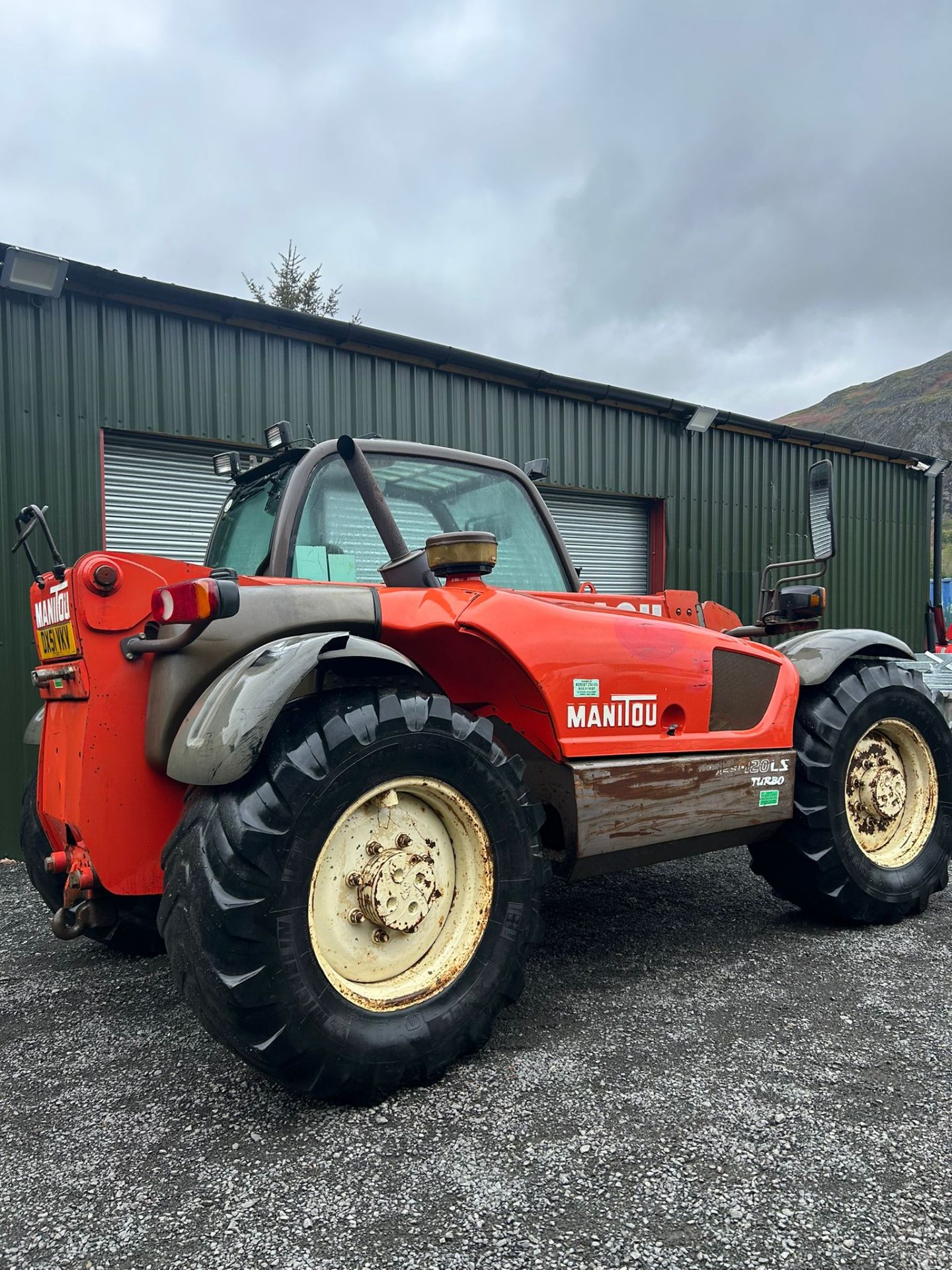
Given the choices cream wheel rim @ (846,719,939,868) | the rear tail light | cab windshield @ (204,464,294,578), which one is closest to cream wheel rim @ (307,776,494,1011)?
the rear tail light

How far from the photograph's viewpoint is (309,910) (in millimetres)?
2371

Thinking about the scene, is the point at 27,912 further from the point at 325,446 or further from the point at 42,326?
the point at 42,326

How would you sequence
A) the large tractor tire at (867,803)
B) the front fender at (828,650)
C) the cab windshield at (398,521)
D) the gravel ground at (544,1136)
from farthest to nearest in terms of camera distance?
1. the front fender at (828,650)
2. the large tractor tire at (867,803)
3. the cab windshield at (398,521)
4. the gravel ground at (544,1136)

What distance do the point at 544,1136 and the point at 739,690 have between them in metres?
2.04

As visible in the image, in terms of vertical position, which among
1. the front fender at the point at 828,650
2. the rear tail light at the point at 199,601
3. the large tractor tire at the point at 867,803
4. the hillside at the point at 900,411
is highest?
the hillside at the point at 900,411

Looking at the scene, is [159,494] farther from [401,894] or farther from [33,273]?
[401,894]

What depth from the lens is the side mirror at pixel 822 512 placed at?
3.29 m

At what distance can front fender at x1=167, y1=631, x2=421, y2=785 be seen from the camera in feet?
7.44

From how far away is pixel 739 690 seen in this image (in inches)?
144

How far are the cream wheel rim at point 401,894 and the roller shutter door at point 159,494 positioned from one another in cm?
467

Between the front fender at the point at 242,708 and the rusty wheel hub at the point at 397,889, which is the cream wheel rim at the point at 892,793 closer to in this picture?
the rusty wheel hub at the point at 397,889

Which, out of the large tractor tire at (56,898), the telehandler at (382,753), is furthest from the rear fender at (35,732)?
the telehandler at (382,753)

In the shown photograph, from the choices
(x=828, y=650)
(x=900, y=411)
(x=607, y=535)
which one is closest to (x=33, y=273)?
(x=828, y=650)

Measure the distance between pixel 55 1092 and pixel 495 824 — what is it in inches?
61.6
